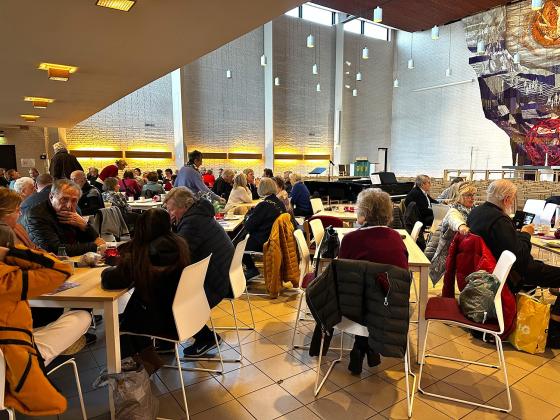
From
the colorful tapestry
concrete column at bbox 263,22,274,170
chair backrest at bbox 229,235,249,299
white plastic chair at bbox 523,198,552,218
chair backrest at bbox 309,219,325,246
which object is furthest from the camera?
concrete column at bbox 263,22,274,170

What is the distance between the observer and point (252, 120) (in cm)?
1441

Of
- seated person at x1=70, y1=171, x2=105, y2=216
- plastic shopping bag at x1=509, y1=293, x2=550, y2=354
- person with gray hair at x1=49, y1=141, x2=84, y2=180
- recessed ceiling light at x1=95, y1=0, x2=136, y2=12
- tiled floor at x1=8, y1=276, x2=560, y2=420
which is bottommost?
tiled floor at x1=8, y1=276, x2=560, y2=420

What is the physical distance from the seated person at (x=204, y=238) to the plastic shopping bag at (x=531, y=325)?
86.6 inches

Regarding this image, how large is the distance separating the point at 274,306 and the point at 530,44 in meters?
13.2

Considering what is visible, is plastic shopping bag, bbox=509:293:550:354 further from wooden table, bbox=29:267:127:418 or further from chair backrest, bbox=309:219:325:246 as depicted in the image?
wooden table, bbox=29:267:127:418

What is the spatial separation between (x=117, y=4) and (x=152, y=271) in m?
1.75

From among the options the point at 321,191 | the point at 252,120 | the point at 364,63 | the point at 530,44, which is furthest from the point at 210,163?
the point at 530,44

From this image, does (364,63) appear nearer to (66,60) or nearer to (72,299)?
(66,60)

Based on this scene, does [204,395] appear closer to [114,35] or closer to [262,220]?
[262,220]

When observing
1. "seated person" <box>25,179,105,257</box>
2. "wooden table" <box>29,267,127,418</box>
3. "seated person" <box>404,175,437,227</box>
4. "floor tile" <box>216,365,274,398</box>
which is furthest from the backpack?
"seated person" <box>404,175,437,227</box>

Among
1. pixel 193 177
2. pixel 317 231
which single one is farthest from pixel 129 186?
pixel 317 231

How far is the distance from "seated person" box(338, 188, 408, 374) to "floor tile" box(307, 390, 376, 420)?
0.85 meters

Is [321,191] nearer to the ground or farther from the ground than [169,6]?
nearer to the ground

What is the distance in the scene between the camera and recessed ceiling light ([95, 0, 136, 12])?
240cm
